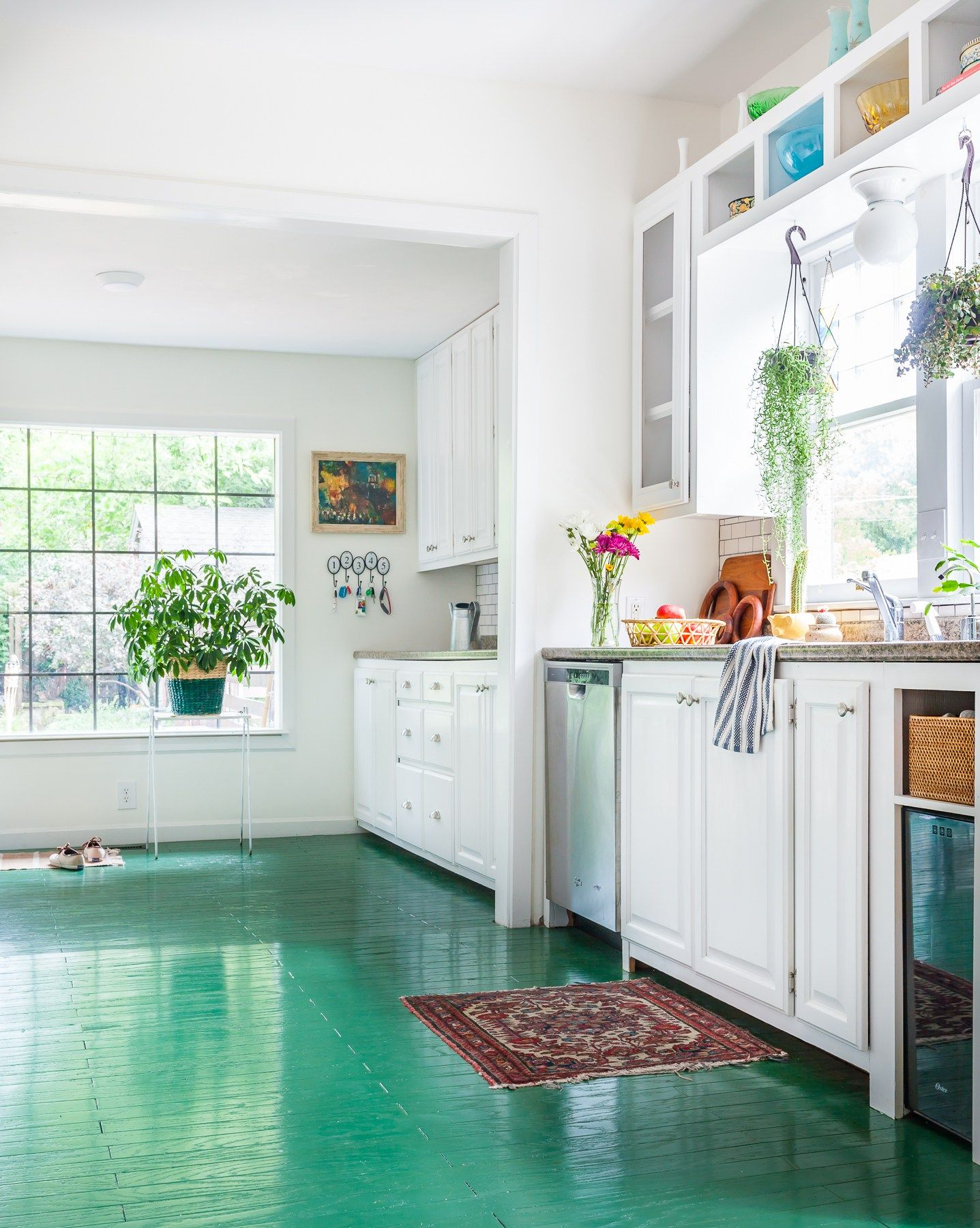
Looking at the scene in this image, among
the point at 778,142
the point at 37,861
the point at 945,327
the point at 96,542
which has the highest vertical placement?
the point at 778,142

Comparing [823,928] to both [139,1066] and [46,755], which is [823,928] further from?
[46,755]

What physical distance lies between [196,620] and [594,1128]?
4352 millimetres

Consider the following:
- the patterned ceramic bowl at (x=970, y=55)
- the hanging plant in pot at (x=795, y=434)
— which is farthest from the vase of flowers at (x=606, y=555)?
the patterned ceramic bowl at (x=970, y=55)

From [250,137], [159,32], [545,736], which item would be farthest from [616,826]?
[159,32]

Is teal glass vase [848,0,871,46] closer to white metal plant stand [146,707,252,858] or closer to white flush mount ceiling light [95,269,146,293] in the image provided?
white flush mount ceiling light [95,269,146,293]

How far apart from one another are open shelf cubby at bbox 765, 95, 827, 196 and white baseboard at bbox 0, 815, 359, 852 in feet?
14.2

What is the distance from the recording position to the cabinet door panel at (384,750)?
20.2ft

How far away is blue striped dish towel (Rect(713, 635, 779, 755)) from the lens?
2906 mm

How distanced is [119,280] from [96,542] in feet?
6.00

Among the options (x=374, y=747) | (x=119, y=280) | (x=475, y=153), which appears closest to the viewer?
(x=475, y=153)

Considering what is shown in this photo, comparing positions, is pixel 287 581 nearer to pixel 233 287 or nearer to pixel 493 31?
pixel 233 287

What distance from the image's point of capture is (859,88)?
331cm

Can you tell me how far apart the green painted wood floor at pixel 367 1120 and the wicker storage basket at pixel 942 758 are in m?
0.68

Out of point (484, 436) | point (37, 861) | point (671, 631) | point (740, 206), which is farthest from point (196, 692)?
point (740, 206)
